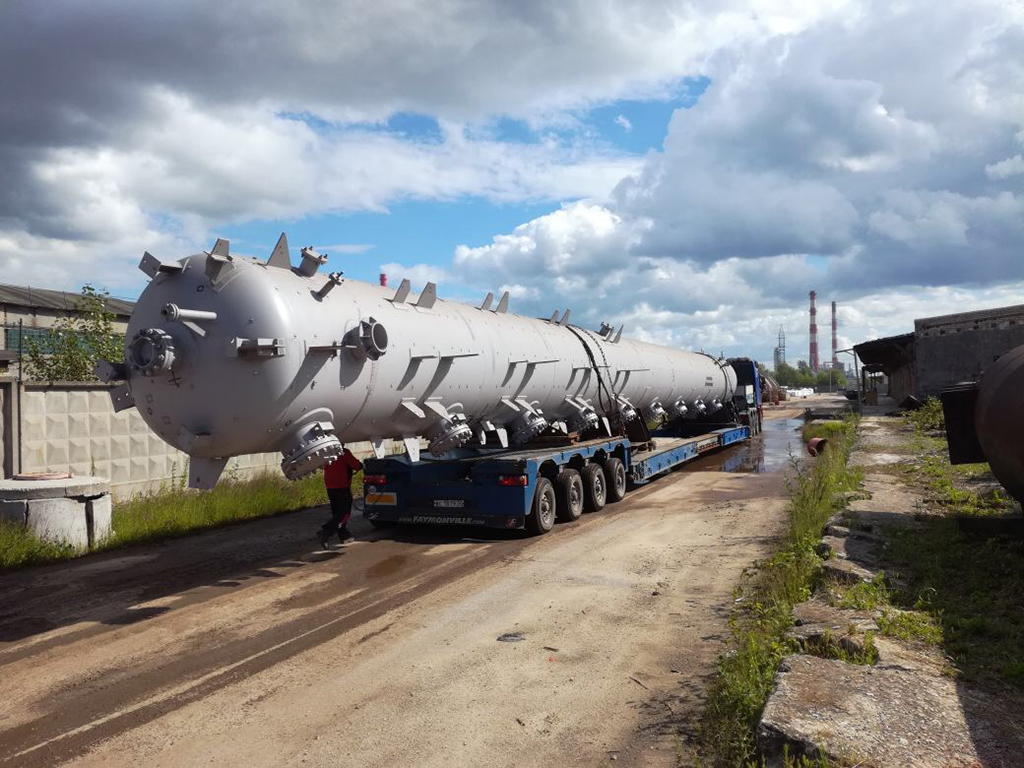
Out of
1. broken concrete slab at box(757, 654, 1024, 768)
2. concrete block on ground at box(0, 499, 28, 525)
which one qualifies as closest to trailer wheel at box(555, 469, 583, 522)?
broken concrete slab at box(757, 654, 1024, 768)

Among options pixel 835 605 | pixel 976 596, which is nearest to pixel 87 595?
pixel 835 605

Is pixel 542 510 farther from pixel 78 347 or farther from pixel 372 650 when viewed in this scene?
pixel 78 347

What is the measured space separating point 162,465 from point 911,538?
38.1 feet

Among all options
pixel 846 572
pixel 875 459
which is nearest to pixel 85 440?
pixel 846 572

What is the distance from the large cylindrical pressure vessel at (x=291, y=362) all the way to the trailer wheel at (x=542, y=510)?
1.55 m

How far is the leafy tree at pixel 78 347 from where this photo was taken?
46.6 ft

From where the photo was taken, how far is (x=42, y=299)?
3256cm

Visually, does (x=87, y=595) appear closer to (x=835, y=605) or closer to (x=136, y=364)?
(x=136, y=364)

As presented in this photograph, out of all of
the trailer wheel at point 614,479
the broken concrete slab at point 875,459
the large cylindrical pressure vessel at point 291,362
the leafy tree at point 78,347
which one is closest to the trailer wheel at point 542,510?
the large cylindrical pressure vessel at point 291,362

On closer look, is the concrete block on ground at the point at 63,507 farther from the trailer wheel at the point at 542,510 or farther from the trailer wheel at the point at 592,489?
the trailer wheel at the point at 592,489

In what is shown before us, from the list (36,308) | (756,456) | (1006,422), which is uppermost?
(36,308)

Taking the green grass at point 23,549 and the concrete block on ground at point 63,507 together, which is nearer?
the green grass at point 23,549

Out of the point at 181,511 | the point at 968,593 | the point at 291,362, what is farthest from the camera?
the point at 181,511

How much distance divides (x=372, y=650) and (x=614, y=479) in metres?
8.06
